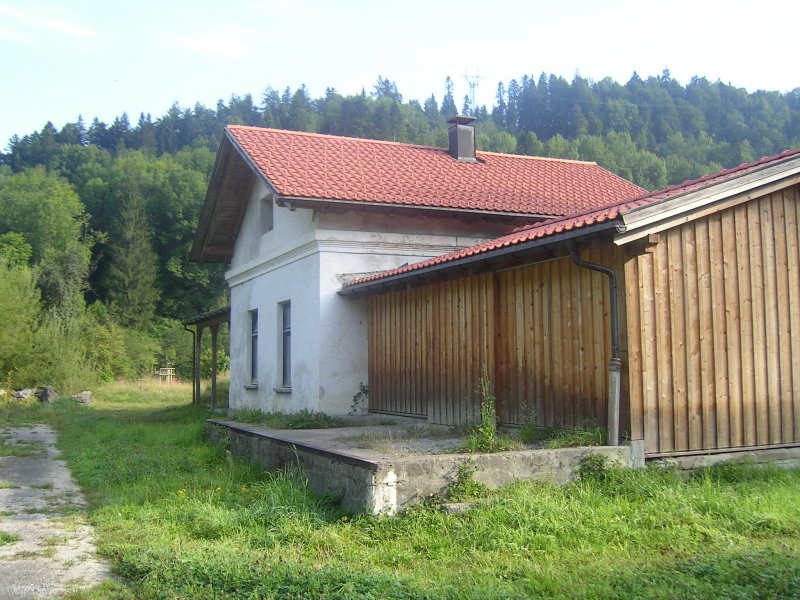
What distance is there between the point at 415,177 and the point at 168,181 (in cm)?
5134

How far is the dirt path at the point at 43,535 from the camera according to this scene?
19.1 ft

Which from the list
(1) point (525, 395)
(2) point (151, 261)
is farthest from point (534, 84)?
(1) point (525, 395)

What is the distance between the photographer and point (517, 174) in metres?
17.1

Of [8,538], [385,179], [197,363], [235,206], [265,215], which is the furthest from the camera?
[197,363]

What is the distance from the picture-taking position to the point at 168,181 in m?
62.5

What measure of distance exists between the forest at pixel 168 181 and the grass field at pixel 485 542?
26.9m

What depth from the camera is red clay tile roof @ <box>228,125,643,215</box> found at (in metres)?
13.9

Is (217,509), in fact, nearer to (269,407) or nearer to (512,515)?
(512,515)

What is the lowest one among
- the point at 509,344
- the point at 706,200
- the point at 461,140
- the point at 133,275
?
the point at 509,344

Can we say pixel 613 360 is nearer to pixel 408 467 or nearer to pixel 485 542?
pixel 408 467

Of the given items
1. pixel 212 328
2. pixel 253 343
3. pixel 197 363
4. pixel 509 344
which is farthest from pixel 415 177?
pixel 197 363

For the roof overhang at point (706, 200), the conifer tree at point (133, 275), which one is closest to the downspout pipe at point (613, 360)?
the roof overhang at point (706, 200)

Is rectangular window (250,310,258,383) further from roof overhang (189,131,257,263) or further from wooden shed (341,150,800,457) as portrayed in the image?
wooden shed (341,150,800,457)

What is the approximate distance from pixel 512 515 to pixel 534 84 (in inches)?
3503
